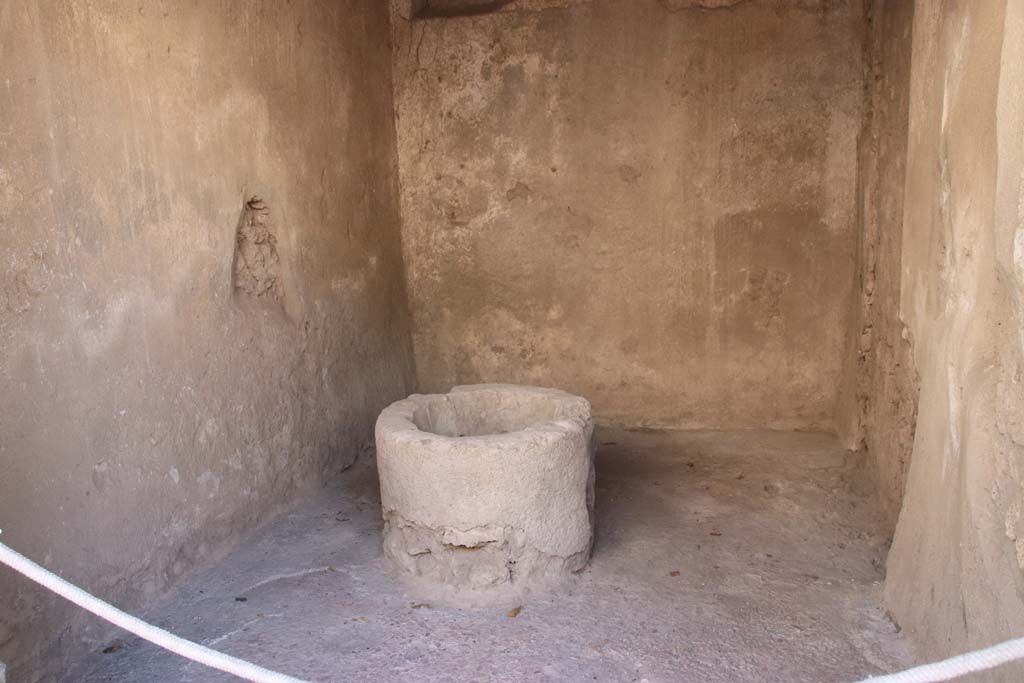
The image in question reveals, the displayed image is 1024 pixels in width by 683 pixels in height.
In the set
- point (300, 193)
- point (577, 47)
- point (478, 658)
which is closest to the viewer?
point (478, 658)

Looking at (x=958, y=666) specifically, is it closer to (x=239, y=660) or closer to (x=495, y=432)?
(x=239, y=660)

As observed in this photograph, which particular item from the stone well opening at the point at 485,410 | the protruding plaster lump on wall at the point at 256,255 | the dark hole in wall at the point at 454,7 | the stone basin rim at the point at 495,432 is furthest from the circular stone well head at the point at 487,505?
the dark hole in wall at the point at 454,7

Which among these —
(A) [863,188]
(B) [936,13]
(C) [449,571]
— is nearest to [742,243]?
(A) [863,188]

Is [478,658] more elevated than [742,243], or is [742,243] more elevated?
[742,243]

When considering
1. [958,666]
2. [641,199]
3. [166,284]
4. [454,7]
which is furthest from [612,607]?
[454,7]

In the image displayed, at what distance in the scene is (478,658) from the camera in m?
2.92

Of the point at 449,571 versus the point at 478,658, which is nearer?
the point at 478,658

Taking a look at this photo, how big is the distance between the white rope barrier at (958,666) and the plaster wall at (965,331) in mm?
680

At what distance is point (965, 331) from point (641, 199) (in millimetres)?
2955

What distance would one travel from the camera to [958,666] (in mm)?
1426

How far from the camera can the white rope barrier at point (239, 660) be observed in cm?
143

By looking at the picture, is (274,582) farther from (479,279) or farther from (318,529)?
(479,279)

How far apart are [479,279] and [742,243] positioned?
1.68 m

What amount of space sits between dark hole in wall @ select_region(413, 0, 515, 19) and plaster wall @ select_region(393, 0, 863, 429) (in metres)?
0.06
